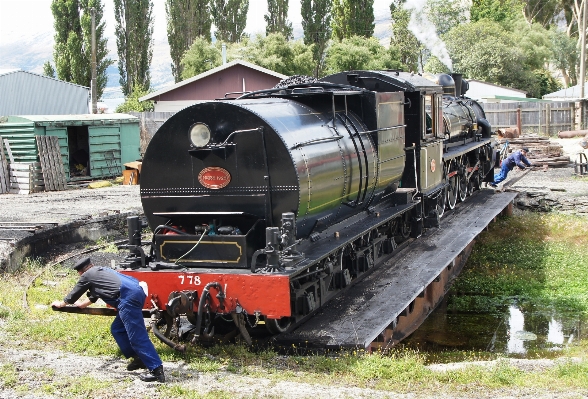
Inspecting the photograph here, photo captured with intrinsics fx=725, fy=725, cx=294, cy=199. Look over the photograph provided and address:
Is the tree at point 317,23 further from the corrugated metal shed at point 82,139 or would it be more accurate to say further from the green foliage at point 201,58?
the corrugated metal shed at point 82,139

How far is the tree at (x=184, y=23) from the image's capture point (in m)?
57.6

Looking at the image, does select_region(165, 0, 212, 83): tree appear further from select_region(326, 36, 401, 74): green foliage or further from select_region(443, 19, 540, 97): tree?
select_region(443, 19, 540, 97): tree

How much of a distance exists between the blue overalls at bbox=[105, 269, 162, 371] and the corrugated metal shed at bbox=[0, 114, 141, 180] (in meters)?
19.0

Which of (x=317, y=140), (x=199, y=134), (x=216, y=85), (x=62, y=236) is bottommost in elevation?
(x=62, y=236)

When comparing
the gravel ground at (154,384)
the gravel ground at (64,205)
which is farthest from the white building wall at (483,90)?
the gravel ground at (154,384)

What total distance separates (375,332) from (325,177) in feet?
6.69

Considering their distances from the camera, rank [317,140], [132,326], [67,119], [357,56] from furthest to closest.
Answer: [357,56], [67,119], [317,140], [132,326]

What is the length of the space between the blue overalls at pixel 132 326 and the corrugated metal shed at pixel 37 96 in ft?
98.5

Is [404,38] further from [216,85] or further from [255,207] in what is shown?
[255,207]

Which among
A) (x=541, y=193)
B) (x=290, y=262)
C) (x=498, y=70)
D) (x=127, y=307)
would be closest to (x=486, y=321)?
(x=290, y=262)

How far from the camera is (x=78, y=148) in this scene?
29.1 metres

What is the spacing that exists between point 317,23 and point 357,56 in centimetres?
1173

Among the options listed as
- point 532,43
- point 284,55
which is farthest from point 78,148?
point 532,43

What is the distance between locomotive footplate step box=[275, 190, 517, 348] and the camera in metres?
8.61
